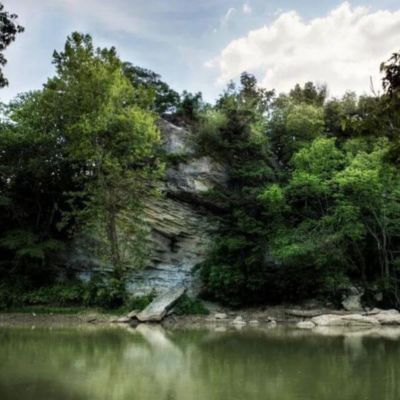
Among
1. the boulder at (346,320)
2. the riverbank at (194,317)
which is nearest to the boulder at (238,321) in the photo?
the riverbank at (194,317)

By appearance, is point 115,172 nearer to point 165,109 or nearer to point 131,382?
point 165,109

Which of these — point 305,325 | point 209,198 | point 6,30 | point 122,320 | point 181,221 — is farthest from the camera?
point 181,221

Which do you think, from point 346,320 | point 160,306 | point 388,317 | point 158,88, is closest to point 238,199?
point 160,306

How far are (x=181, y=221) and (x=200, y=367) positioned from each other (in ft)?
49.1

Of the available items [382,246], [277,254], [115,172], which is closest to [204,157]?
[115,172]

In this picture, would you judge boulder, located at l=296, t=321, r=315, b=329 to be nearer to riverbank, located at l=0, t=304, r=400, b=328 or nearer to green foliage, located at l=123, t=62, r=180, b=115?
riverbank, located at l=0, t=304, r=400, b=328

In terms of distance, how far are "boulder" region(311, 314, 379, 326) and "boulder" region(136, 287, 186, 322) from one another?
5856mm

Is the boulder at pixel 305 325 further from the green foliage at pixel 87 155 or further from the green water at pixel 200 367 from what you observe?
the green foliage at pixel 87 155

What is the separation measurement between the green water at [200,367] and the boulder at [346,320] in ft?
9.79

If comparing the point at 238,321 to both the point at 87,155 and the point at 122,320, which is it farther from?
the point at 87,155

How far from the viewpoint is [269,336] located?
14.4 m

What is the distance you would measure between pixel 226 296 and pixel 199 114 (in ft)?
32.1

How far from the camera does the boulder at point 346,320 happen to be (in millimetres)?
17797

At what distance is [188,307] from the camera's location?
67.6 feet
